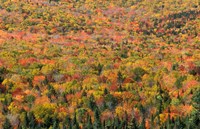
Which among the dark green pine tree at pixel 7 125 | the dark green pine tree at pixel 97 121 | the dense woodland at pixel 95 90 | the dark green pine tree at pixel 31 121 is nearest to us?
the dark green pine tree at pixel 7 125

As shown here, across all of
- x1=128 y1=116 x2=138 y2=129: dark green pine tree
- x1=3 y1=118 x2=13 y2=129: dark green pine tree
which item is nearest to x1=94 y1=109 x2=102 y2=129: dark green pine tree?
x1=128 y1=116 x2=138 y2=129: dark green pine tree

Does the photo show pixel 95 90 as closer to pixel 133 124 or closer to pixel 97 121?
pixel 97 121

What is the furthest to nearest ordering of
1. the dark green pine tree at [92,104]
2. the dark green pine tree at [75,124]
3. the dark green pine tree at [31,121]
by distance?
the dark green pine tree at [92,104] → the dark green pine tree at [31,121] → the dark green pine tree at [75,124]

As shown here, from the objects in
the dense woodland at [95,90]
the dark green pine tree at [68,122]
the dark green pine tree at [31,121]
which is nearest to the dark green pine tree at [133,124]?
the dense woodland at [95,90]

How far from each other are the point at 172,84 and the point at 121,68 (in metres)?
28.0

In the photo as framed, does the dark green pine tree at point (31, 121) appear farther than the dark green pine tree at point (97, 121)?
No

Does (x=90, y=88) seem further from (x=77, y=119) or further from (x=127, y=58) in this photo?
(x=127, y=58)

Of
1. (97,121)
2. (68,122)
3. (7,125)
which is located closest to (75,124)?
(68,122)

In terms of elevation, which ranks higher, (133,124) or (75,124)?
(75,124)

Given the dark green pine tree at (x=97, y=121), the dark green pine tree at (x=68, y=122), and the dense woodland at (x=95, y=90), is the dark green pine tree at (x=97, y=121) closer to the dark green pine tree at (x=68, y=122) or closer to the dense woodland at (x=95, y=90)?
the dense woodland at (x=95, y=90)

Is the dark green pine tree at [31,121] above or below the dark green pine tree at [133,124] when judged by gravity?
above

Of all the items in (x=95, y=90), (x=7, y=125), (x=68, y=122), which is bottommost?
(x=95, y=90)

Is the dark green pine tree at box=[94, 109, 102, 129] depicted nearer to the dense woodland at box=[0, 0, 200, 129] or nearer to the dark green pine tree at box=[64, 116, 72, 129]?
the dense woodland at box=[0, 0, 200, 129]

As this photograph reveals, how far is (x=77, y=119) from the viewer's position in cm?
11150
